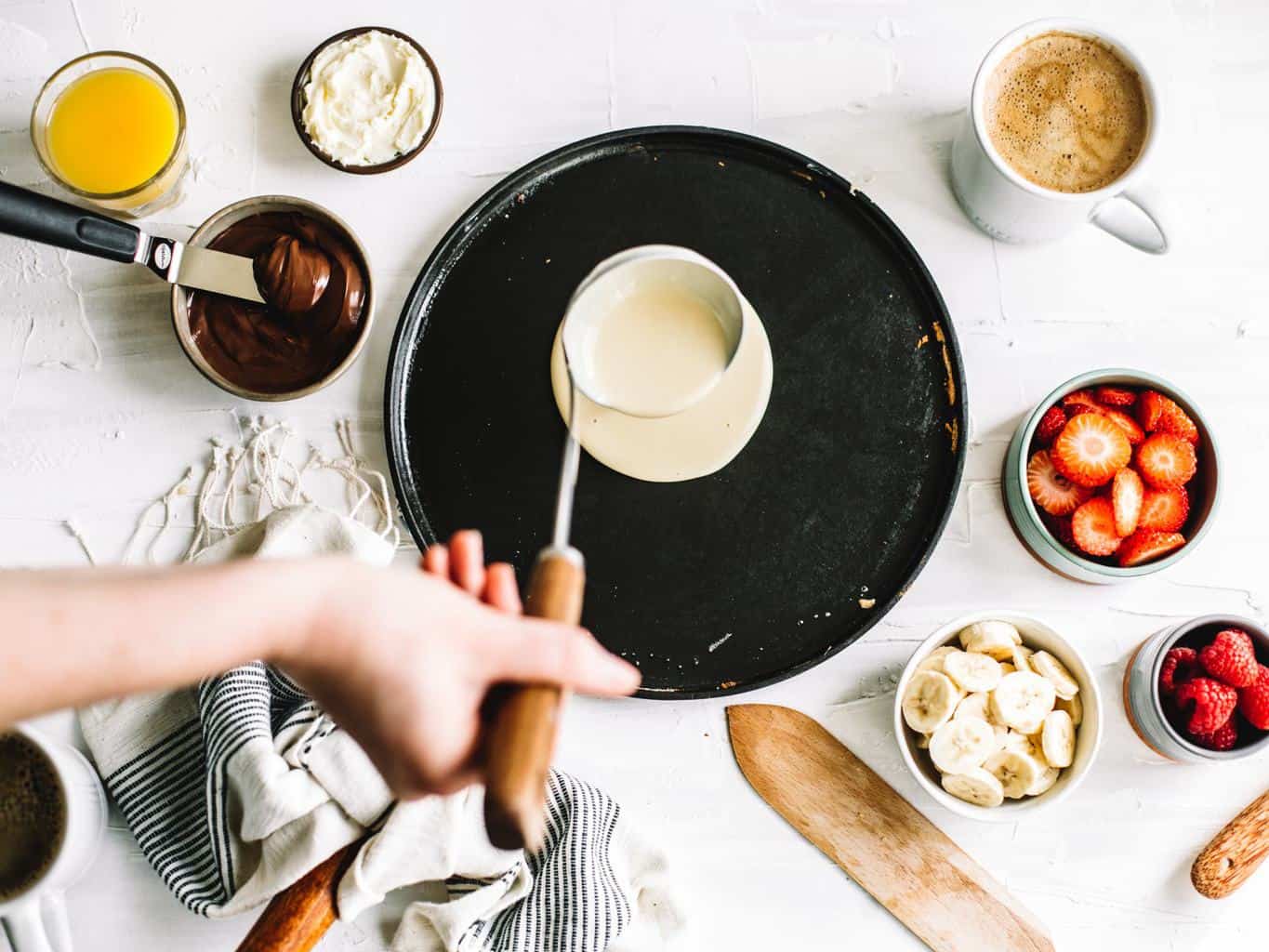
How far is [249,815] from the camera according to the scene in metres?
1.12

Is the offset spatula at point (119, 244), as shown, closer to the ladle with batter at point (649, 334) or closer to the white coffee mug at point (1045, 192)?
the ladle with batter at point (649, 334)

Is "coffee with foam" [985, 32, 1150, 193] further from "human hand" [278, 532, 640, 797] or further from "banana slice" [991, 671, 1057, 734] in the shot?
"human hand" [278, 532, 640, 797]

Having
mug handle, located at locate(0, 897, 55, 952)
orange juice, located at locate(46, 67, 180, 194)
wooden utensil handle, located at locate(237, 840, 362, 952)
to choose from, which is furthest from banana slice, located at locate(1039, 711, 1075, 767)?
orange juice, located at locate(46, 67, 180, 194)

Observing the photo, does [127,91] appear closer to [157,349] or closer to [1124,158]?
[157,349]

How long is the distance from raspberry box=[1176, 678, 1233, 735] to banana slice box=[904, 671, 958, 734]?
0.25m

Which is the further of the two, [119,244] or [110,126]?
[110,126]

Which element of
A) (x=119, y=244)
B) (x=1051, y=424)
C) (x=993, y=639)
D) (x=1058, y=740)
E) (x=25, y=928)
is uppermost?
(x=119, y=244)

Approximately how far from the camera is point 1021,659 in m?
1.18

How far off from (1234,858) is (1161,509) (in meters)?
0.41

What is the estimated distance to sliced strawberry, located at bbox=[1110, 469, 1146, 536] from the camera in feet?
3.80

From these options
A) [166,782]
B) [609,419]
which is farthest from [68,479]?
[609,419]

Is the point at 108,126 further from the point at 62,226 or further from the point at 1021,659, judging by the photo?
the point at 1021,659

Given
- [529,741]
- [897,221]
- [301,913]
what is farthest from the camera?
[897,221]

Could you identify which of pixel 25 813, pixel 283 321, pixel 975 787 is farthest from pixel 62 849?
pixel 975 787
